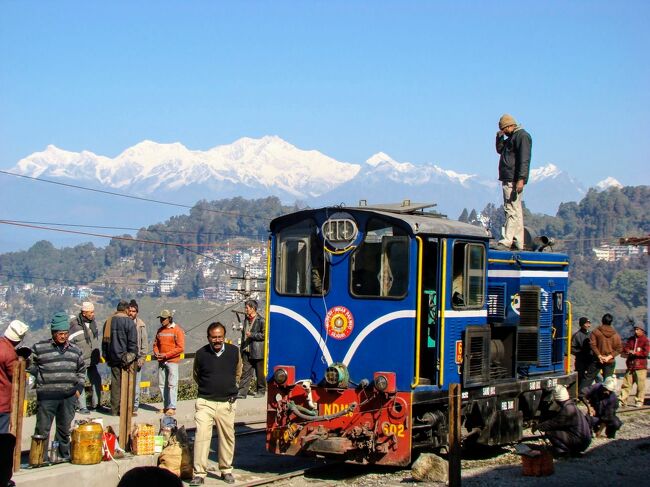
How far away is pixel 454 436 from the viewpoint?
1129cm

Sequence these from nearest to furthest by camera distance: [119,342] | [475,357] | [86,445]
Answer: [86,445] → [475,357] → [119,342]

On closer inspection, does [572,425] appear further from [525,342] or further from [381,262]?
[381,262]

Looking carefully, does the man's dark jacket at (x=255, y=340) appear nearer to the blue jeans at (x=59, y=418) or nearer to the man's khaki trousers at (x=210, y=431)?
the man's khaki trousers at (x=210, y=431)

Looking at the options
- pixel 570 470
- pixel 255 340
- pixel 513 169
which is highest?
pixel 513 169

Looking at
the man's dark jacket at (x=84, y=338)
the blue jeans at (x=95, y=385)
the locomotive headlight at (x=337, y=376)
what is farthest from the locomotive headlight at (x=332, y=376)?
the blue jeans at (x=95, y=385)

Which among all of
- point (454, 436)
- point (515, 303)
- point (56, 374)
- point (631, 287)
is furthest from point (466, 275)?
point (631, 287)

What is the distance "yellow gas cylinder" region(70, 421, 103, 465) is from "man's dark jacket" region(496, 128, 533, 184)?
26.4ft

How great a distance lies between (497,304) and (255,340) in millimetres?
5061

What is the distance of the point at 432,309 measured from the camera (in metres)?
12.5

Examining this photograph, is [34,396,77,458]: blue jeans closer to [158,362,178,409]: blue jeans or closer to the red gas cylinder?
the red gas cylinder

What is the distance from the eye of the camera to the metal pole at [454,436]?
36.8ft

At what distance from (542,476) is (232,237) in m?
130

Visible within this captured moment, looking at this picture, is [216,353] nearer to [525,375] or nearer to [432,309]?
[432,309]

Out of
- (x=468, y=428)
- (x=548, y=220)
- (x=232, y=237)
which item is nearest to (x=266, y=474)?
(x=468, y=428)
